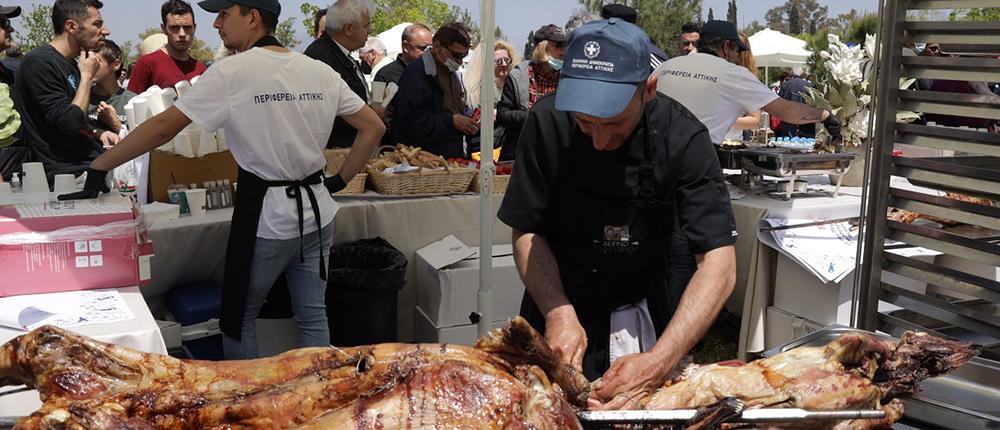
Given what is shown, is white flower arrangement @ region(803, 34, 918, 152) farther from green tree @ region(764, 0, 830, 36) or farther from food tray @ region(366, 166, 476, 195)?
green tree @ region(764, 0, 830, 36)

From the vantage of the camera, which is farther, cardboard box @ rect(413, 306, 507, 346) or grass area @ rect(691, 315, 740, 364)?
grass area @ rect(691, 315, 740, 364)

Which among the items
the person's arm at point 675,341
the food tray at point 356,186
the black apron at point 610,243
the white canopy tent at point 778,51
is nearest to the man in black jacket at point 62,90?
the food tray at point 356,186

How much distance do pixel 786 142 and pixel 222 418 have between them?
4.97m

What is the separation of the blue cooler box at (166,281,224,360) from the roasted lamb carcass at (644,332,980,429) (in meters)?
3.06

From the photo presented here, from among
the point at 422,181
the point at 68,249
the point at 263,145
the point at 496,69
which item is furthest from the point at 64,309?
the point at 496,69

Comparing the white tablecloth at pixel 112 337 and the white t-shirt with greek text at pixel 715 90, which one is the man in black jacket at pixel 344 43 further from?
the white tablecloth at pixel 112 337

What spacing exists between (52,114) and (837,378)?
Result: 443 cm

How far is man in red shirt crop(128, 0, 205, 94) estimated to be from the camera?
225 inches

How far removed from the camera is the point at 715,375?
1.97 metres

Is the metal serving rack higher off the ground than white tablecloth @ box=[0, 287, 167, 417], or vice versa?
the metal serving rack

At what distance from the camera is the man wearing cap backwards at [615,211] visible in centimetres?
210

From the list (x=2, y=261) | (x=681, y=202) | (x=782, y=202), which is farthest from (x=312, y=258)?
(x=782, y=202)

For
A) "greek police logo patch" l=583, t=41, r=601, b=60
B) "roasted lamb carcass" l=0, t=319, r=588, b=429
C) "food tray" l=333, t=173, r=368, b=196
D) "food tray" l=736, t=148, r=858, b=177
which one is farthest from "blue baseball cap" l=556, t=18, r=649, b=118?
"food tray" l=333, t=173, r=368, b=196

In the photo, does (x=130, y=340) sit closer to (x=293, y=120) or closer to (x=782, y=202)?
(x=293, y=120)
